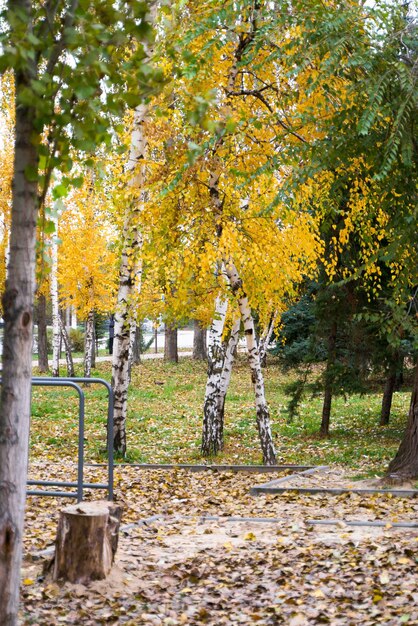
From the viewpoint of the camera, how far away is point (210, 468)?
11172 mm

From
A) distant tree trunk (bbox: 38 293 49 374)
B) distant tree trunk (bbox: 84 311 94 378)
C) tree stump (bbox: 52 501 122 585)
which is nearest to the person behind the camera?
tree stump (bbox: 52 501 122 585)

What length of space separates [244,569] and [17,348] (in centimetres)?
288

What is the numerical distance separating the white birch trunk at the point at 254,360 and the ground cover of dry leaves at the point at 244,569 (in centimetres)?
341

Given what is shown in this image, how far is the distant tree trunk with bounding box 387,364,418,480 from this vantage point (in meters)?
9.45

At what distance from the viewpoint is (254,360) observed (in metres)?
11.9

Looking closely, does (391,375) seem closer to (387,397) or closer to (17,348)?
(387,397)

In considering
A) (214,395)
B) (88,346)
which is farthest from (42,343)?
(214,395)

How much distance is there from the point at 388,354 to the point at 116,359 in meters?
5.07

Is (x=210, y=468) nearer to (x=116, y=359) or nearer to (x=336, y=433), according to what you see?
(x=116, y=359)

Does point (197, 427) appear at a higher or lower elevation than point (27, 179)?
lower

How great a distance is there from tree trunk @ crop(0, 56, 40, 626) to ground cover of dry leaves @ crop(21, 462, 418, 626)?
113 cm

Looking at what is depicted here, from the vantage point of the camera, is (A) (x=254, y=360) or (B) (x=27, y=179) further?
(A) (x=254, y=360)

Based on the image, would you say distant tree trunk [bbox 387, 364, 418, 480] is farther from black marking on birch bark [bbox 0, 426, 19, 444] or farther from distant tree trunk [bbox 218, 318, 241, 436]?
black marking on birch bark [bbox 0, 426, 19, 444]

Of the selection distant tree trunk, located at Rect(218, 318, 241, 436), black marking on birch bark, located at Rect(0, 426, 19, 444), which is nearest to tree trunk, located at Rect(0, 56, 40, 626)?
black marking on birch bark, located at Rect(0, 426, 19, 444)
